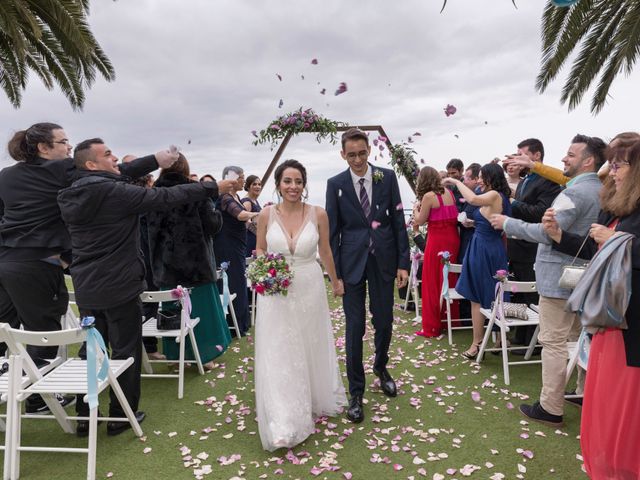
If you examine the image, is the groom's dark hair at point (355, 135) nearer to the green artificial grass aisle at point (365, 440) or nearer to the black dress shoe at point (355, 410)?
the black dress shoe at point (355, 410)

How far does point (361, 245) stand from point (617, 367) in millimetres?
1963

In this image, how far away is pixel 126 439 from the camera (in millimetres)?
3520

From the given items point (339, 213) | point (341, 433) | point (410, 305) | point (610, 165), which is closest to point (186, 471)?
point (341, 433)

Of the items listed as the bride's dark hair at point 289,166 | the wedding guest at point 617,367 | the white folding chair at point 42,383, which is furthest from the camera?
the bride's dark hair at point 289,166

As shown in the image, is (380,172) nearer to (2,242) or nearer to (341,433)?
(341,433)

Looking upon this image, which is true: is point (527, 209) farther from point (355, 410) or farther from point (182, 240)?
point (182, 240)

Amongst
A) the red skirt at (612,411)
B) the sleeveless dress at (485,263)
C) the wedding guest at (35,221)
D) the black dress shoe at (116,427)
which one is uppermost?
the wedding guest at (35,221)

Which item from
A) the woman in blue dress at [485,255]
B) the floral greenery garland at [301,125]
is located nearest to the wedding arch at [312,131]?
the floral greenery garland at [301,125]

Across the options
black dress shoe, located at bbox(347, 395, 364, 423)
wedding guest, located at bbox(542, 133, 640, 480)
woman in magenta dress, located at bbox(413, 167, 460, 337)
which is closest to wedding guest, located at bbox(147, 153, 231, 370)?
black dress shoe, located at bbox(347, 395, 364, 423)

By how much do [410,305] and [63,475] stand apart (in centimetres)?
558

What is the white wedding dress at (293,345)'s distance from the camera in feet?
10.8

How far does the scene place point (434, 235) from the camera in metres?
5.73

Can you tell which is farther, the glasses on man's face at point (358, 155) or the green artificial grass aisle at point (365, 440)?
the glasses on man's face at point (358, 155)

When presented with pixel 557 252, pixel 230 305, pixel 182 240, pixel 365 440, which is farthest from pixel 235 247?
pixel 557 252
